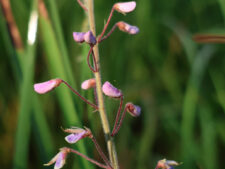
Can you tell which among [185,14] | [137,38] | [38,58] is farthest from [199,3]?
[38,58]

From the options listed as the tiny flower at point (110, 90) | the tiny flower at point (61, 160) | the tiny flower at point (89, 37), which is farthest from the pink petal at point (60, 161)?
the tiny flower at point (89, 37)

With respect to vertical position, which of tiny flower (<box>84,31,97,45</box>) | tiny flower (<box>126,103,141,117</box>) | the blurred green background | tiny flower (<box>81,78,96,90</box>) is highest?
tiny flower (<box>84,31,97,45</box>)

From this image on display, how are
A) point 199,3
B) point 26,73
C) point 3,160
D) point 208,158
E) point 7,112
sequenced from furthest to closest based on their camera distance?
1. point 199,3
2. point 7,112
3. point 3,160
4. point 208,158
5. point 26,73

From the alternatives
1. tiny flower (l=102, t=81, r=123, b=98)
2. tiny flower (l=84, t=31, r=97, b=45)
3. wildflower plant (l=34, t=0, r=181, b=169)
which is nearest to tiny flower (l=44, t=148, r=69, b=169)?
wildflower plant (l=34, t=0, r=181, b=169)

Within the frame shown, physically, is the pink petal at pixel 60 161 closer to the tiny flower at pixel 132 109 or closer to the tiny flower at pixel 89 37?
the tiny flower at pixel 132 109

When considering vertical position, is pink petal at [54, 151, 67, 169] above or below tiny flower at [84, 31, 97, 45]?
below

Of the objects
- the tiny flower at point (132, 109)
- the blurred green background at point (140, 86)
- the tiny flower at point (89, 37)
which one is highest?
the tiny flower at point (89, 37)

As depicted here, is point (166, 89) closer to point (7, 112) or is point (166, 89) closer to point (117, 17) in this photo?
point (117, 17)

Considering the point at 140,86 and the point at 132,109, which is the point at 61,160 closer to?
the point at 132,109

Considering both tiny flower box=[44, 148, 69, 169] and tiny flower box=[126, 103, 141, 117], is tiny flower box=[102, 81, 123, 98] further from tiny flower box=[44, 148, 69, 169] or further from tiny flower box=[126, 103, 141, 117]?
tiny flower box=[44, 148, 69, 169]
